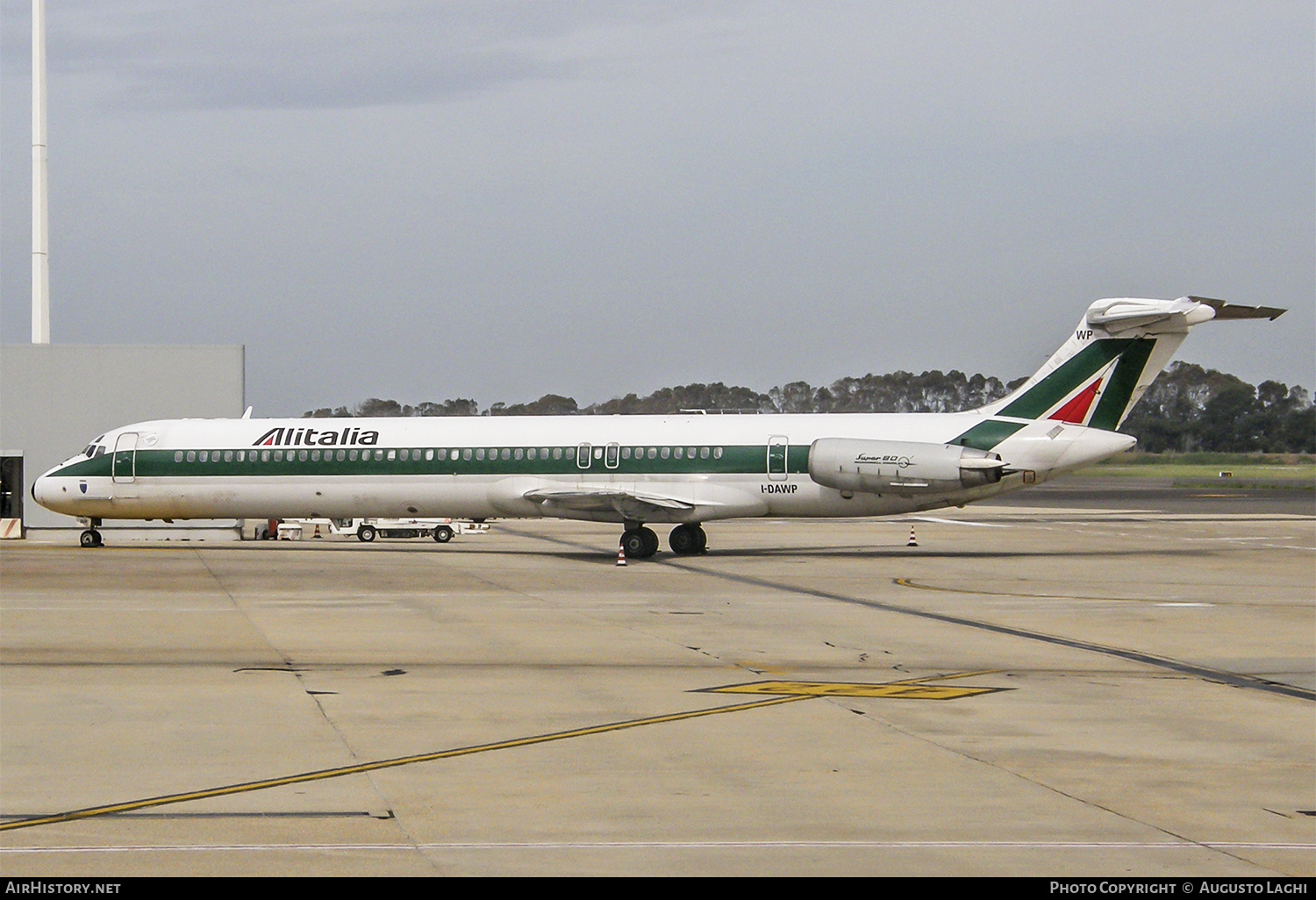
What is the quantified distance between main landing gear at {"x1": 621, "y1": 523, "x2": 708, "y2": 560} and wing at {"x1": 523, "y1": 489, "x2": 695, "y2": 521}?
424 millimetres

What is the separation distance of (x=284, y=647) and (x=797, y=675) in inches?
238

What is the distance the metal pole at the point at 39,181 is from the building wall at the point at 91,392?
27.7 ft

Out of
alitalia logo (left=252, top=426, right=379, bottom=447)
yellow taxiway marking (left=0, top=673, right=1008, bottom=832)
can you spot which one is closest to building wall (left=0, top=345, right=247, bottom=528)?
alitalia logo (left=252, top=426, right=379, bottom=447)

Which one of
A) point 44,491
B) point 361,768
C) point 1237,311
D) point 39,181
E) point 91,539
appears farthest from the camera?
point 39,181

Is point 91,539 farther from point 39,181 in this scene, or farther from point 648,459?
point 39,181

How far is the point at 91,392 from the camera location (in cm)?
4525

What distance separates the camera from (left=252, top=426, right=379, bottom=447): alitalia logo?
1348 inches

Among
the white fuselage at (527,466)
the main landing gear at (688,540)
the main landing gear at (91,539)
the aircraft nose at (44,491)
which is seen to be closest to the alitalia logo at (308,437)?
the white fuselage at (527,466)

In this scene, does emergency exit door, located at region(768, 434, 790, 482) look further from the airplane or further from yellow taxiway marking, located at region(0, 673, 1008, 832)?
yellow taxiway marking, located at region(0, 673, 1008, 832)

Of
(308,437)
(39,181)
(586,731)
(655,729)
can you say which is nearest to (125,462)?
(308,437)

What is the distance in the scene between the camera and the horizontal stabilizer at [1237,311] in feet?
95.4

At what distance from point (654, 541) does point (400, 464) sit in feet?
21.8

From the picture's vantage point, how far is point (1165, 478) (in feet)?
344

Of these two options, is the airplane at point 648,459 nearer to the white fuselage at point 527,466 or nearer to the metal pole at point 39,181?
the white fuselage at point 527,466
